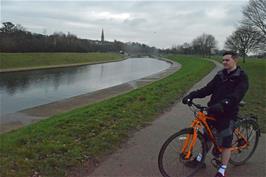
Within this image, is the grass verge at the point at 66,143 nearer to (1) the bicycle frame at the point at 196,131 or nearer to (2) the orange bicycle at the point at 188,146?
(2) the orange bicycle at the point at 188,146

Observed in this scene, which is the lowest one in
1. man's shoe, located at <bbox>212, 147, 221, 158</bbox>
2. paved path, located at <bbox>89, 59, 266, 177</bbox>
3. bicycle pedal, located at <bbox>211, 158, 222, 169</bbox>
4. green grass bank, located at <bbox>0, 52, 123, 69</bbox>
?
green grass bank, located at <bbox>0, 52, 123, 69</bbox>

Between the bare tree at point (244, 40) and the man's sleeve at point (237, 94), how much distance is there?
34758 mm

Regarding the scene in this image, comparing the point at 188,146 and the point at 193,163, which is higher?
the point at 188,146

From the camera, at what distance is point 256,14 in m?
41.9

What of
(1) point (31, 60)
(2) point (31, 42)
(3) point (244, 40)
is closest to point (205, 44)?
(3) point (244, 40)

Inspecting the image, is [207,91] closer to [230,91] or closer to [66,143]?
[230,91]

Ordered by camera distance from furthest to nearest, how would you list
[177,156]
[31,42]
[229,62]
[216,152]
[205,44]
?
[205,44], [31,42], [216,152], [177,156], [229,62]

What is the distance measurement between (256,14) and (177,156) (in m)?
40.3

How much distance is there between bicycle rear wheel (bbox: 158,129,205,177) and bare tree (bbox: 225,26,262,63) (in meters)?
34.7

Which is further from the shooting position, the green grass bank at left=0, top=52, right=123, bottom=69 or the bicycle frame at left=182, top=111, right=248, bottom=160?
the green grass bank at left=0, top=52, right=123, bottom=69

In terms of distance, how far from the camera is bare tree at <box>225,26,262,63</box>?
42031 mm

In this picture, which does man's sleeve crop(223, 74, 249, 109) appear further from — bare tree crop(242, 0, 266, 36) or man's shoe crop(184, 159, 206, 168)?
bare tree crop(242, 0, 266, 36)

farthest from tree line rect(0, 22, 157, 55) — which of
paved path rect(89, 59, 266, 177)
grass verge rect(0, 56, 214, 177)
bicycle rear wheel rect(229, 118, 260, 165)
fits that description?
bicycle rear wheel rect(229, 118, 260, 165)

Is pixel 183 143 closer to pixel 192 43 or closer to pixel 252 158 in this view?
pixel 252 158
